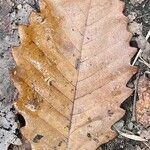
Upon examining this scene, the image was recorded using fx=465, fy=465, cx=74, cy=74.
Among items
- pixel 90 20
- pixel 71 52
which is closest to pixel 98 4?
pixel 90 20

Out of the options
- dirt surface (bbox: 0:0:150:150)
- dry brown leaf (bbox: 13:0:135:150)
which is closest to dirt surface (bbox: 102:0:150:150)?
dirt surface (bbox: 0:0:150:150)

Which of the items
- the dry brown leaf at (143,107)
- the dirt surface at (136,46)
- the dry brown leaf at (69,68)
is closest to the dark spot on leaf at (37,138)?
the dry brown leaf at (69,68)

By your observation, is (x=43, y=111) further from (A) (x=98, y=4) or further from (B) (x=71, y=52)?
(A) (x=98, y=4)

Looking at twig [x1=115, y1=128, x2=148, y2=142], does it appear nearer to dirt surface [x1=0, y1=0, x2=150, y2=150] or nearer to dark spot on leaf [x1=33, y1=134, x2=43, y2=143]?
dirt surface [x1=0, y1=0, x2=150, y2=150]

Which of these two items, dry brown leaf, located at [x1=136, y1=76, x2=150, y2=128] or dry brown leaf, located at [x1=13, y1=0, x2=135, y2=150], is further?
dry brown leaf, located at [x1=136, y1=76, x2=150, y2=128]

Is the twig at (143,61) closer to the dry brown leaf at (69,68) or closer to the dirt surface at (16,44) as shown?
the dirt surface at (16,44)

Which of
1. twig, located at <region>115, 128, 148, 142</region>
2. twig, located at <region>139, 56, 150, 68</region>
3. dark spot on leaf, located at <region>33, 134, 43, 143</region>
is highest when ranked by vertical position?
twig, located at <region>139, 56, 150, 68</region>

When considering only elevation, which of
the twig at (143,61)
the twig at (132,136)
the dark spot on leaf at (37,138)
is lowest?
the twig at (132,136)
